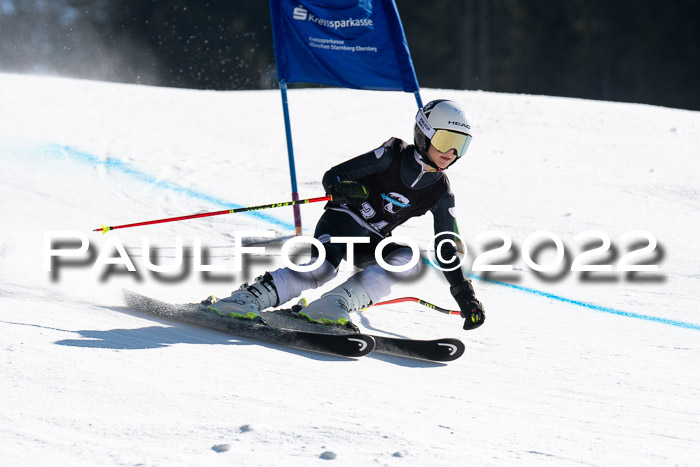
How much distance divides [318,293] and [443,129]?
1515mm

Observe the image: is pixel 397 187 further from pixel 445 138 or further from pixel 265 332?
pixel 265 332

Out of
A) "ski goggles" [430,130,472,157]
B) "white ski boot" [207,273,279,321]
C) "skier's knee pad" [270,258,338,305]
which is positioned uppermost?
"ski goggles" [430,130,472,157]

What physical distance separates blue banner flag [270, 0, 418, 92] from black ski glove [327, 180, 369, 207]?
2.01 metres

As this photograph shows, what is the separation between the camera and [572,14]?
1220 inches

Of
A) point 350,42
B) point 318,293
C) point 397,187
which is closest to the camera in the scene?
point 397,187

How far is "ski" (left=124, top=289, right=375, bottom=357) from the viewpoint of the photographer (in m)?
3.83

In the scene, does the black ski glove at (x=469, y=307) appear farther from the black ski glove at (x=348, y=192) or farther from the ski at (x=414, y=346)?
the black ski glove at (x=348, y=192)

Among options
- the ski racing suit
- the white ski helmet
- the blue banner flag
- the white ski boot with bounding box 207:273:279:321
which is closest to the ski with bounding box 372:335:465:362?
the ski racing suit

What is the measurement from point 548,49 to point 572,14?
1.44m

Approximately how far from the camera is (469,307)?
4141mm

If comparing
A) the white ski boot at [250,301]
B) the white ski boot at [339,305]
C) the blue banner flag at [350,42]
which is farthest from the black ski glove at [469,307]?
the blue banner flag at [350,42]

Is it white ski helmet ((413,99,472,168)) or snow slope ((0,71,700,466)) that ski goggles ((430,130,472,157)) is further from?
snow slope ((0,71,700,466))

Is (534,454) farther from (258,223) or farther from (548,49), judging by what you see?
(548,49)

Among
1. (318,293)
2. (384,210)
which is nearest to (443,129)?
(384,210)
